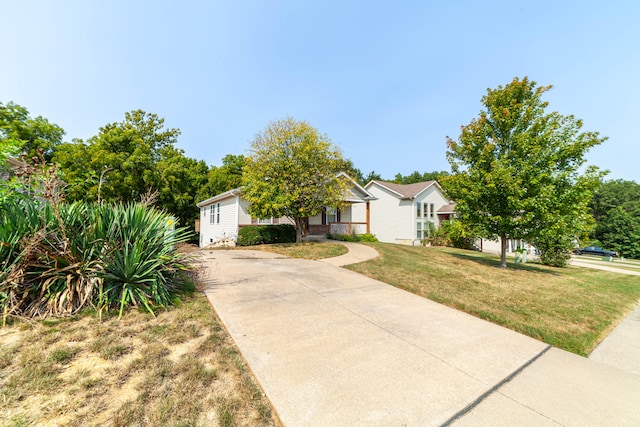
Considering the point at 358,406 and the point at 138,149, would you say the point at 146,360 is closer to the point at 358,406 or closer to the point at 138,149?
the point at 358,406

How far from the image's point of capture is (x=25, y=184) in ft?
14.5

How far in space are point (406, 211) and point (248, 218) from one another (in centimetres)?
1455

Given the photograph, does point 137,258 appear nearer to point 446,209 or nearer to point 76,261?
point 76,261

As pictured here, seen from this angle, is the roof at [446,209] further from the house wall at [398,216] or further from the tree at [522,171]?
the tree at [522,171]

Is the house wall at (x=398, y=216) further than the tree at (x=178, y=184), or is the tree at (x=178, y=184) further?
the tree at (x=178, y=184)

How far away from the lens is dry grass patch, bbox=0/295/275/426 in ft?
6.44

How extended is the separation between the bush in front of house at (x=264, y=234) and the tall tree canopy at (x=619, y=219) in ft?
143

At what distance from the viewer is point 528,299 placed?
6410mm

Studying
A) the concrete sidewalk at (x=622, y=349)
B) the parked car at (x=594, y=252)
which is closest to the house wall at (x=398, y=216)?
the concrete sidewalk at (x=622, y=349)

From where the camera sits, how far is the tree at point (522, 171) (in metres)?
9.61

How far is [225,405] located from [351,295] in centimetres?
368

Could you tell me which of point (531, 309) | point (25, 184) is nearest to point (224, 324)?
point (25, 184)

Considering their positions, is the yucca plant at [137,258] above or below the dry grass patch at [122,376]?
above

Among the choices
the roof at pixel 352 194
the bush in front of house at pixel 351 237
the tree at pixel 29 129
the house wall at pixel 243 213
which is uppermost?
the tree at pixel 29 129
